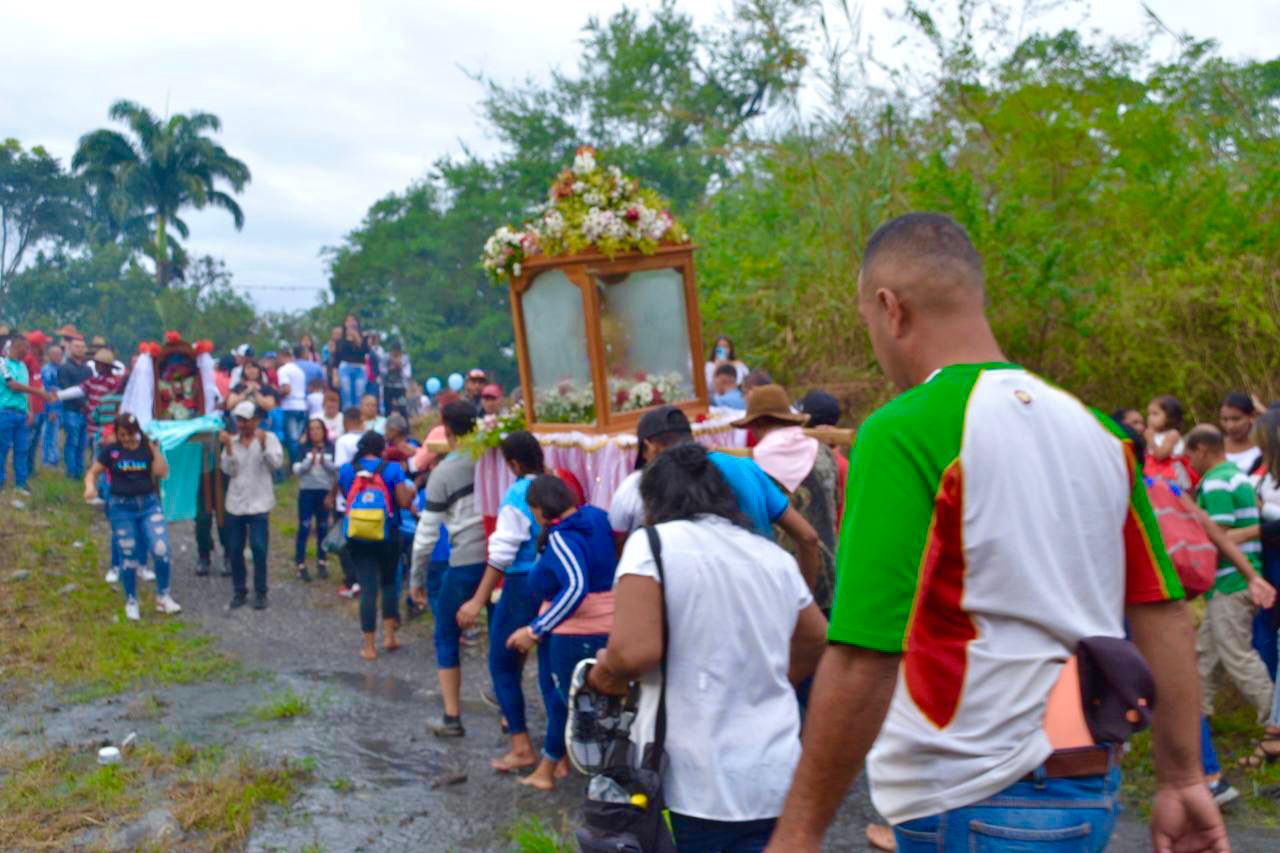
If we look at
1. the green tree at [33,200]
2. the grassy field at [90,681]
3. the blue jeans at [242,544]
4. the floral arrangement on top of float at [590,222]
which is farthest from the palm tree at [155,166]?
the floral arrangement on top of float at [590,222]

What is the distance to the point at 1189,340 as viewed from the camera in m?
10.8

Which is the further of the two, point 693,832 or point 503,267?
point 503,267

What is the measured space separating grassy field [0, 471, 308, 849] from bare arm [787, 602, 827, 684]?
3487 mm

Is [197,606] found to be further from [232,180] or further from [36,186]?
[36,186]

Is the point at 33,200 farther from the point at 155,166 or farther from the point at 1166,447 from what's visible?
the point at 1166,447

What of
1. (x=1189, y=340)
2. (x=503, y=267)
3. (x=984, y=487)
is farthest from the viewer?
(x=1189, y=340)

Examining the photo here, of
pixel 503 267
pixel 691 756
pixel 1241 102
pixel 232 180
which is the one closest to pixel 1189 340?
pixel 1241 102

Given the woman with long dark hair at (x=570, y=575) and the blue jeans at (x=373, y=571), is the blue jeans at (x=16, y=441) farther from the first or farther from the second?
the woman with long dark hair at (x=570, y=575)

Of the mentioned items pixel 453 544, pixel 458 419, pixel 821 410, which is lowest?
pixel 453 544

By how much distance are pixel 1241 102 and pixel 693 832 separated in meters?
11.3

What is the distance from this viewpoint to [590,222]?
27.6ft

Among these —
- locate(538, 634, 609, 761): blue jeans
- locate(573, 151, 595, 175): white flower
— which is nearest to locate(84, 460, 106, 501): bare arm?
locate(573, 151, 595, 175): white flower

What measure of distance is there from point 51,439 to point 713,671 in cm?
1576

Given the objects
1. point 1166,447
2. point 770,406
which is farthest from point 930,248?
point 1166,447
